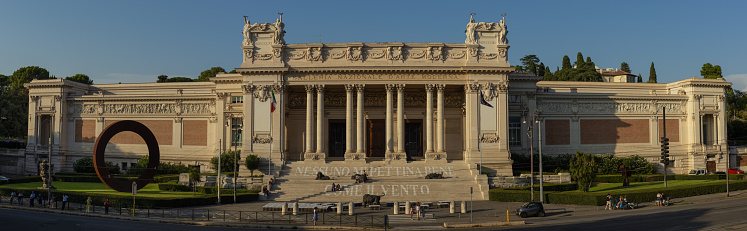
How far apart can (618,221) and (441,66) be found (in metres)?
29.6

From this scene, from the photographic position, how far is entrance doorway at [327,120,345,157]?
2763 inches

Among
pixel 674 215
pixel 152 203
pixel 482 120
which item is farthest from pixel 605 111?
pixel 152 203

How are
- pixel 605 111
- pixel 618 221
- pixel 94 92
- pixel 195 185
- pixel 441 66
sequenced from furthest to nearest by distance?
pixel 94 92 < pixel 605 111 < pixel 441 66 < pixel 195 185 < pixel 618 221

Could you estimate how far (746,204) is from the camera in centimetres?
4206

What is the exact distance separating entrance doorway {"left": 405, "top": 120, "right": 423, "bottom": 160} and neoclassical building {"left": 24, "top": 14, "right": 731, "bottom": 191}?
139mm

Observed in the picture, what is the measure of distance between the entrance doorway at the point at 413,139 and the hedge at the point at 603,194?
67.1 feet

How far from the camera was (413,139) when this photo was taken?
70.1 m

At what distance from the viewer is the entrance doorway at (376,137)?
69.1m

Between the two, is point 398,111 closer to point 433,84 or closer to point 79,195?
point 433,84

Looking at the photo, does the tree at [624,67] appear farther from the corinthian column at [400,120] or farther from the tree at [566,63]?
the corinthian column at [400,120]

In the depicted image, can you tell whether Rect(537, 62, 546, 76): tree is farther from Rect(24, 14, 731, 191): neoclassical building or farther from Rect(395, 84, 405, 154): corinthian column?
Rect(395, 84, 405, 154): corinthian column

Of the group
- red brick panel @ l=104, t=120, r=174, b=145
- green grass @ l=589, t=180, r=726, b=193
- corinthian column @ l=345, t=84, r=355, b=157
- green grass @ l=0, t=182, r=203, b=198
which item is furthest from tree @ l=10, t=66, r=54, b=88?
green grass @ l=589, t=180, r=726, b=193

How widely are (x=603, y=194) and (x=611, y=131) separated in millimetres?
28616

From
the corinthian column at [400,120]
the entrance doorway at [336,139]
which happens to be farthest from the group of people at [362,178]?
the entrance doorway at [336,139]
